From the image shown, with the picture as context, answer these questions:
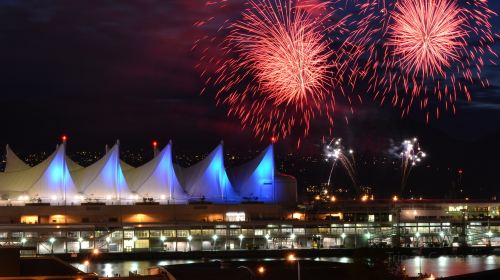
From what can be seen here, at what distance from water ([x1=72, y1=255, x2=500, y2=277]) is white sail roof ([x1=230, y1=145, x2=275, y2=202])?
1336cm

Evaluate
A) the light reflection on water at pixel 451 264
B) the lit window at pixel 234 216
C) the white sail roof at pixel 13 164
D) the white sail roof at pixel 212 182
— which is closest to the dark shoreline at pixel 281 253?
the light reflection on water at pixel 451 264

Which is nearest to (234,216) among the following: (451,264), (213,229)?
(213,229)

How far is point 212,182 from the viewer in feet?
220

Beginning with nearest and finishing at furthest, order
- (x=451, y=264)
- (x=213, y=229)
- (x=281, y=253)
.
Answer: (x=451, y=264)
(x=281, y=253)
(x=213, y=229)

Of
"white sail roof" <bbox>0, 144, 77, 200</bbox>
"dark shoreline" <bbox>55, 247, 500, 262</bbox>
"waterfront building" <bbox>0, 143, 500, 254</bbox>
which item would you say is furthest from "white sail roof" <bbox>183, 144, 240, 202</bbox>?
"dark shoreline" <bbox>55, 247, 500, 262</bbox>

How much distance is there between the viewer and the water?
45.8 m

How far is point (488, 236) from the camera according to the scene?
65.0 meters

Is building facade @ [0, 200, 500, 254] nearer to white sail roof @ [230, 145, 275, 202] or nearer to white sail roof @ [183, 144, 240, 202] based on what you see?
white sail roof @ [230, 145, 275, 202]

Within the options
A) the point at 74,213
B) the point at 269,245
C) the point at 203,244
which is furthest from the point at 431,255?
the point at 74,213

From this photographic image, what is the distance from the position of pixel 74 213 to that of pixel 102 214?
1775 millimetres

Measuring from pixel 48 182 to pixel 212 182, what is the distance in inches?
433

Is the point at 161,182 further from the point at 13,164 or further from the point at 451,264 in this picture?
the point at 451,264

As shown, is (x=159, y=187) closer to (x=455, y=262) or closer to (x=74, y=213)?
(x=74, y=213)

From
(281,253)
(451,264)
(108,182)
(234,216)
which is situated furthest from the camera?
(234,216)
